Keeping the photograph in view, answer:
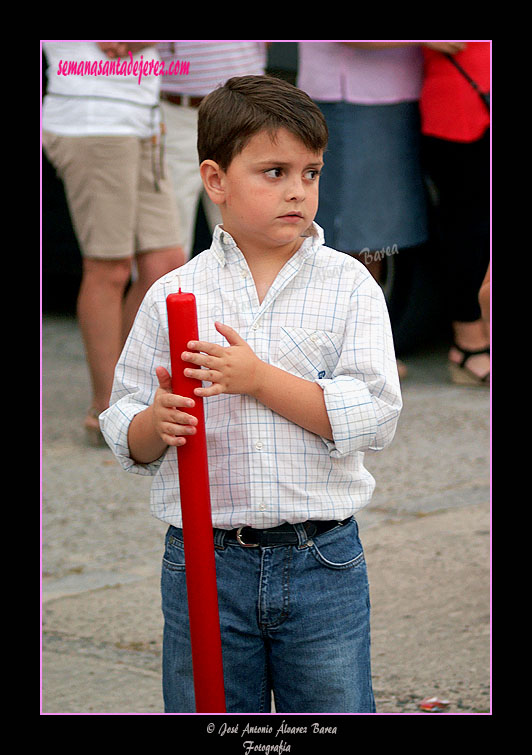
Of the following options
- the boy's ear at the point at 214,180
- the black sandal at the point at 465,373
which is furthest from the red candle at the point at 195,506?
the black sandal at the point at 465,373

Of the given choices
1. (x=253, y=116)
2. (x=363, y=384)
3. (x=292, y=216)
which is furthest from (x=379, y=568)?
(x=253, y=116)

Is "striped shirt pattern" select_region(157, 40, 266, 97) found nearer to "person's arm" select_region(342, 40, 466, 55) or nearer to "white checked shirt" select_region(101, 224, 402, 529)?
"person's arm" select_region(342, 40, 466, 55)

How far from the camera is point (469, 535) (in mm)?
3510

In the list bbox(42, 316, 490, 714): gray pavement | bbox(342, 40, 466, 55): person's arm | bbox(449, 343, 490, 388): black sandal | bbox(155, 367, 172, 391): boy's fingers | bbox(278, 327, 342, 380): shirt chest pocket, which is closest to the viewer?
bbox(155, 367, 172, 391): boy's fingers

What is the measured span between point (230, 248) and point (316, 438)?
36 centimetres

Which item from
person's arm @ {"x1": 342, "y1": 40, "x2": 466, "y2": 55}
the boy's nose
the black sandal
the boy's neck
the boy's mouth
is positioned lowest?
the black sandal

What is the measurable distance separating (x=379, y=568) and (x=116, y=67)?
183cm

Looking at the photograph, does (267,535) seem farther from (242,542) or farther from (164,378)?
(164,378)

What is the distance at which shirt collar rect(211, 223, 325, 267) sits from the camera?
197 cm

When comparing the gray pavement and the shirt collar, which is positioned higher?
the shirt collar
